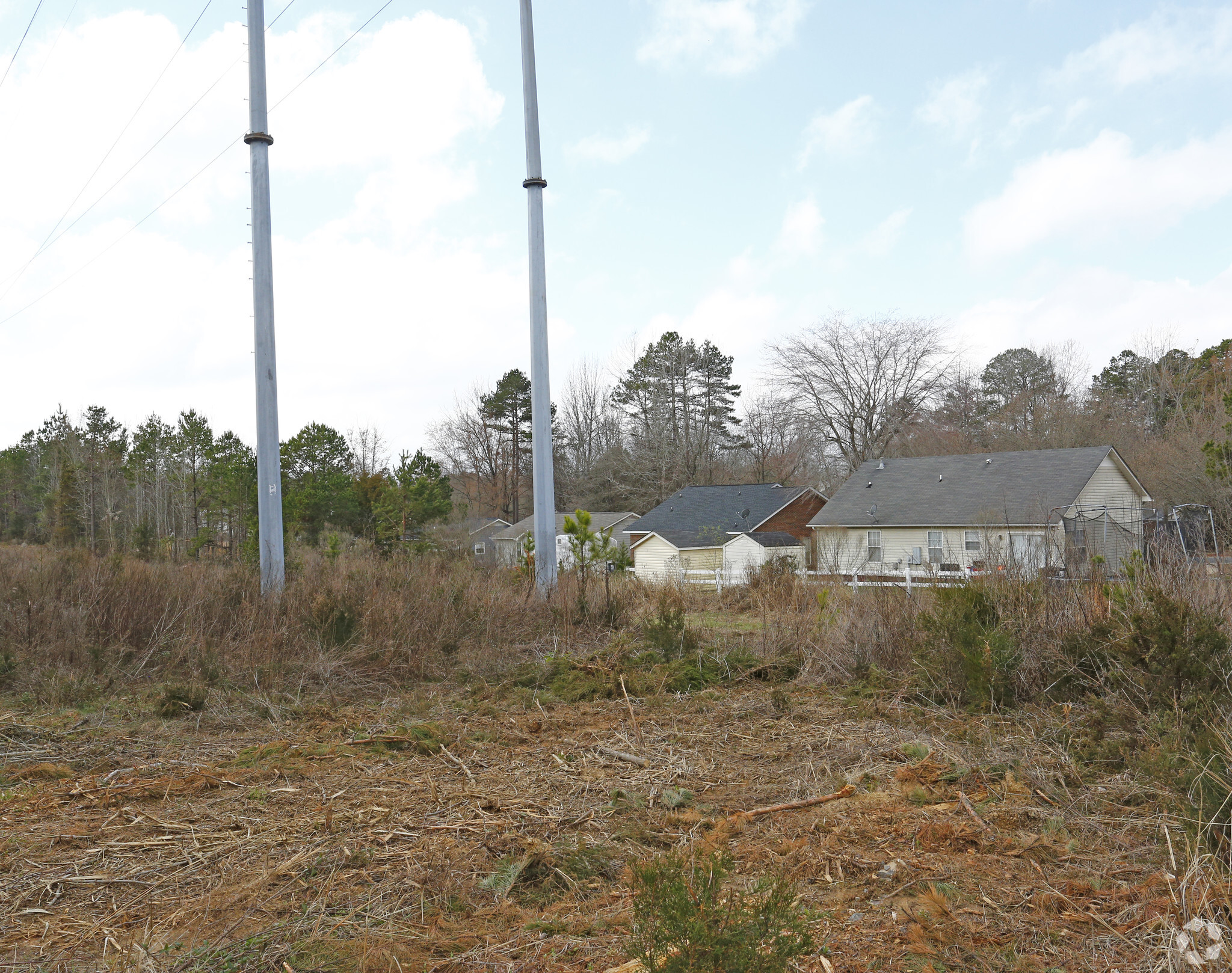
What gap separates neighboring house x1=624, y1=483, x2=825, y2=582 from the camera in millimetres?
29953

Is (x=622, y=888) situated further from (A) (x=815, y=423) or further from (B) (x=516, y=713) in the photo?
(A) (x=815, y=423)

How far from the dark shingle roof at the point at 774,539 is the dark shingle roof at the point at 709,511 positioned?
1.04 m

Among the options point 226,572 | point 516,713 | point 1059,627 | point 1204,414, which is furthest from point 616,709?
point 1204,414

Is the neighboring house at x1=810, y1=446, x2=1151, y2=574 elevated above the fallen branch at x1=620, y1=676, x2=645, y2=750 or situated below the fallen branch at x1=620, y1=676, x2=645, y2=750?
above

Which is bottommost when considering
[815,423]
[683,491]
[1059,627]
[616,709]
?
Result: [616,709]

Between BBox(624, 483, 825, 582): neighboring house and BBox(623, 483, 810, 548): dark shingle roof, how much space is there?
2 centimetres

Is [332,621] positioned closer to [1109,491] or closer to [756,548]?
[756,548]

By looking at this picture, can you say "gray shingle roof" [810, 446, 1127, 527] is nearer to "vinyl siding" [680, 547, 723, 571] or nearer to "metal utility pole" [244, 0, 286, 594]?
"vinyl siding" [680, 547, 723, 571]

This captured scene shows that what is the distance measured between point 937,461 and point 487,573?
2267cm

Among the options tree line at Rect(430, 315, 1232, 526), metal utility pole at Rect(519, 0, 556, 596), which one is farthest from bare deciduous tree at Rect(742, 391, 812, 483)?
metal utility pole at Rect(519, 0, 556, 596)

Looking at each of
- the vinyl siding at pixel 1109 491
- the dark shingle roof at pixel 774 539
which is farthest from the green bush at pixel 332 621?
the vinyl siding at pixel 1109 491

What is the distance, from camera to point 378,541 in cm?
2316

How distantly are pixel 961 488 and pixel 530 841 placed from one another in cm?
2794

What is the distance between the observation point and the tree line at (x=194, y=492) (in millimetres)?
22875
